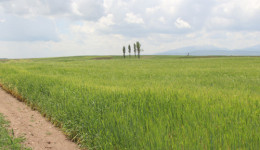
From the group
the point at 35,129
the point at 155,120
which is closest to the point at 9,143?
the point at 35,129

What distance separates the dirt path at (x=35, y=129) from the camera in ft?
15.4

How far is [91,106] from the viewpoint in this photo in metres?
5.44

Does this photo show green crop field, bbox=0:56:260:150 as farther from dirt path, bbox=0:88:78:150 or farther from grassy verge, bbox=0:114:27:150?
grassy verge, bbox=0:114:27:150

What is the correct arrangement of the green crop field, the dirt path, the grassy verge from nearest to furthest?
the green crop field, the grassy verge, the dirt path

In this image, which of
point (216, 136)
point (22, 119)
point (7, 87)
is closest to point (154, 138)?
point (216, 136)

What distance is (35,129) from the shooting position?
→ 18.5 ft

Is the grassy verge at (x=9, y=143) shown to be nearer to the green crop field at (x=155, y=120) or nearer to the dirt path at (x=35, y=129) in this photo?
the dirt path at (x=35, y=129)

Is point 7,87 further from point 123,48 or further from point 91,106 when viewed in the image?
point 123,48

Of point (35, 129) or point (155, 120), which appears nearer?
point (155, 120)

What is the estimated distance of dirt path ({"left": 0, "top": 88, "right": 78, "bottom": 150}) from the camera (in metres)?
4.68

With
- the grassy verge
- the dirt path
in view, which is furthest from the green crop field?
the grassy verge

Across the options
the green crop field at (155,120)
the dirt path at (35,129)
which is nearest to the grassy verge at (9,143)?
the dirt path at (35,129)

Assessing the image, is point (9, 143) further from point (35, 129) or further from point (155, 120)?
point (155, 120)

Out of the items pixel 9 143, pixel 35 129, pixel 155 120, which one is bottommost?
pixel 35 129
